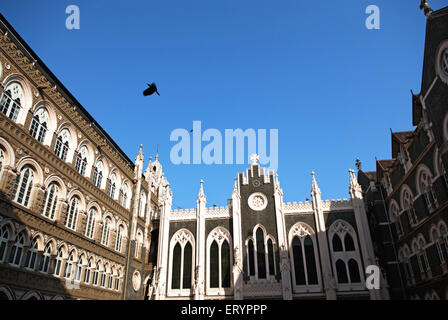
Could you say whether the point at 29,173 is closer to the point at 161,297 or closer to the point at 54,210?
Answer: the point at 54,210

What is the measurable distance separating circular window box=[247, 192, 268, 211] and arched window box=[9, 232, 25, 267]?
24.2 meters

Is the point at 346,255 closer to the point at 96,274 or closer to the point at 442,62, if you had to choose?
the point at 442,62

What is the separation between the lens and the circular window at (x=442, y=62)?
70.4 ft

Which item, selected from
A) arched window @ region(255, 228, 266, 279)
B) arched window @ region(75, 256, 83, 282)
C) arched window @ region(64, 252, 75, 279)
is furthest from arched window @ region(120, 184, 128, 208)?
arched window @ region(255, 228, 266, 279)

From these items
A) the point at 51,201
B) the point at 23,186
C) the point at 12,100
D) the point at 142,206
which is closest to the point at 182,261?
the point at 142,206

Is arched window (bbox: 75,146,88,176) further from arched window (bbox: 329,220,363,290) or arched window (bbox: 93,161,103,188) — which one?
arched window (bbox: 329,220,363,290)

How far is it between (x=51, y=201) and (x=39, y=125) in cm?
518

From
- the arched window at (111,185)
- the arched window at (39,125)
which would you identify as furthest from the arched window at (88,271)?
the arched window at (39,125)

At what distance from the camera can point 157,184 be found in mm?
46688

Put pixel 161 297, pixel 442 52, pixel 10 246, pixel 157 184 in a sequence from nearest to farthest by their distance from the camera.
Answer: pixel 10 246
pixel 442 52
pixel 161 297
pixel 157 184

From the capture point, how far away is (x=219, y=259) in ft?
120
